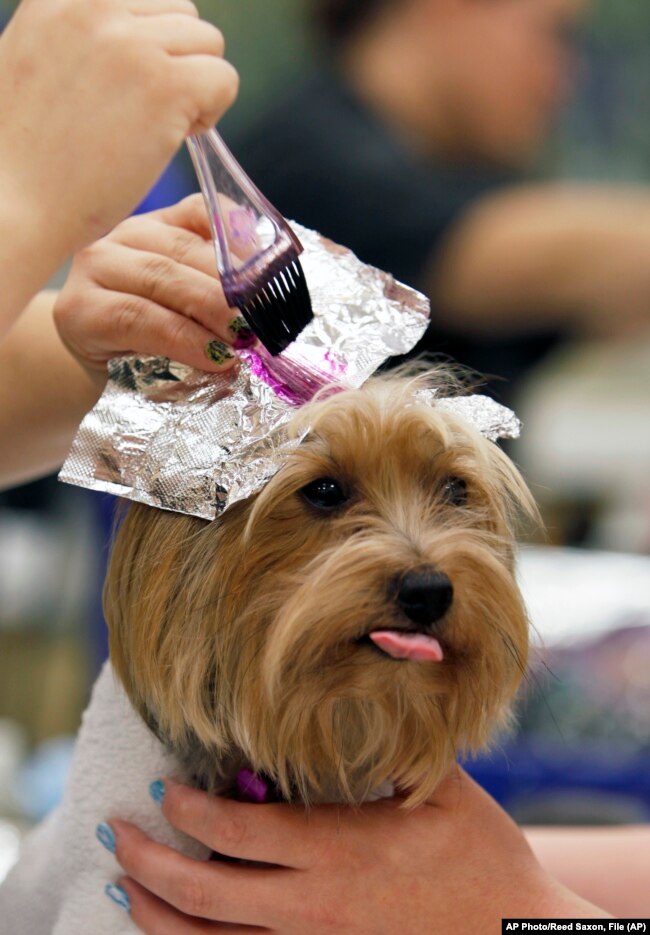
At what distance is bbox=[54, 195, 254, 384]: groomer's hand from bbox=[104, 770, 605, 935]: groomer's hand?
430 mm

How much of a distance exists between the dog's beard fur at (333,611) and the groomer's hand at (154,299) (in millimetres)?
116

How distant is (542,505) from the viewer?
2578 mm

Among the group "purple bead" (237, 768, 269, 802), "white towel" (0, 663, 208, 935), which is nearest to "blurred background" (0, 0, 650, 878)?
"purple bead" (237, 768, 269, 802)

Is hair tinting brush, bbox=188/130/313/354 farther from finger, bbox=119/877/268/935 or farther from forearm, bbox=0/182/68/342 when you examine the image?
finger, bbox=119/877/268/935

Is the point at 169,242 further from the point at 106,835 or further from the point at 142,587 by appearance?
the point at 106,835

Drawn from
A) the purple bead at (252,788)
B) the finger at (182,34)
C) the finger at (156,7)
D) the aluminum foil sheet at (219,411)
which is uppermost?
the finger at (156,7)

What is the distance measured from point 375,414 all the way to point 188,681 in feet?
0.98

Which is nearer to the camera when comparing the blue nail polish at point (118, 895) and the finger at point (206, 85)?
the finger at point (206, 85)

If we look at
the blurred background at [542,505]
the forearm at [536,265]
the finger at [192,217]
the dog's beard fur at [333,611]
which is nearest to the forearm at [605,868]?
the blurred background at [542,505]

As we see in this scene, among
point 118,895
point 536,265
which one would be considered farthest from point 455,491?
point 536,265

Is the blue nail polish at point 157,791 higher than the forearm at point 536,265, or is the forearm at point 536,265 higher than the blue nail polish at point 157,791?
the forearm at point 536,265

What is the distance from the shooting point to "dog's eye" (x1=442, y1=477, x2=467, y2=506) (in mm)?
1086

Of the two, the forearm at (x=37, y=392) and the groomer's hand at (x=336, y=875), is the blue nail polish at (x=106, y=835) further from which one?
the forearm at (x=37, y=392)

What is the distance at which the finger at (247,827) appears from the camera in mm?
1039
